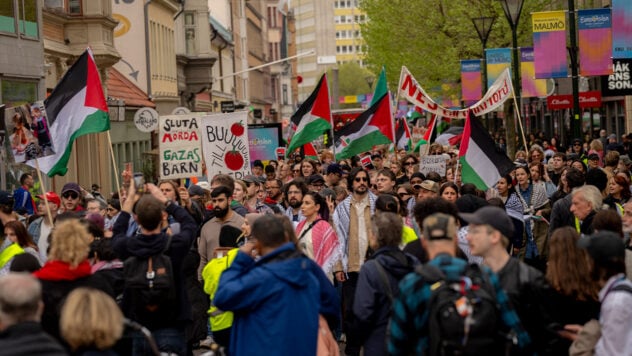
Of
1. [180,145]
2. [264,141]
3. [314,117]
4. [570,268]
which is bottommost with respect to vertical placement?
[570,268]

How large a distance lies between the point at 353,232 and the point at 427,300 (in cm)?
602

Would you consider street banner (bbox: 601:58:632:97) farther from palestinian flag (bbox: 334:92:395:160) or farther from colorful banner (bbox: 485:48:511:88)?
palestinian flag (bbox: 334:92:395:160)

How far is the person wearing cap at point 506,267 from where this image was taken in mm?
7664

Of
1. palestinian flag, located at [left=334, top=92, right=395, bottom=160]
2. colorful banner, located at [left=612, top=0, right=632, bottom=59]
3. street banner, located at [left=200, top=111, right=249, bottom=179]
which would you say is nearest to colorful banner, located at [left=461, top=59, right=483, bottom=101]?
colorful banner, located at [left=612, top=0, right=632, bottom=59]

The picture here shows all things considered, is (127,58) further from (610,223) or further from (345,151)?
(610,223)

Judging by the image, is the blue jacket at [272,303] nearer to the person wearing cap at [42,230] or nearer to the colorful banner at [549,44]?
the person wearing cap at [42,230]

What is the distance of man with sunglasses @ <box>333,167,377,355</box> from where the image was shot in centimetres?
1275

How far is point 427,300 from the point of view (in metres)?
6.93

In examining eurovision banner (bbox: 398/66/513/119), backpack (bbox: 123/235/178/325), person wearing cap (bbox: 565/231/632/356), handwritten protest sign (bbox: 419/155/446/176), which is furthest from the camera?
eurovision banner (bbox: 398/66/513/119)

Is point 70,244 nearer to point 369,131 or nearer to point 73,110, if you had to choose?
point 73,110

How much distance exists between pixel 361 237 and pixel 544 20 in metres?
15.9

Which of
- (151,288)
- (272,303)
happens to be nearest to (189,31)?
(151,288)

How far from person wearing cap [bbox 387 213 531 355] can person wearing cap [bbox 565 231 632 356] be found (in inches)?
23.2

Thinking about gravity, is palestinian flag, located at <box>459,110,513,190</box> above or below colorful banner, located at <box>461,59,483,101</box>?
below
